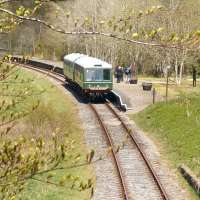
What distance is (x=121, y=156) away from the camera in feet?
76.2

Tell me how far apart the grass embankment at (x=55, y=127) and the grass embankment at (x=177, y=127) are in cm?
361

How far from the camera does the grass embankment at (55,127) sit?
17.8 meters

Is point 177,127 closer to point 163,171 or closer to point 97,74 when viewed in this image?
point 163,171

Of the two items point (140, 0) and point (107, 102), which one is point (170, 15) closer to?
point (140, 0)

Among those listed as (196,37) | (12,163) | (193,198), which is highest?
(196,37)

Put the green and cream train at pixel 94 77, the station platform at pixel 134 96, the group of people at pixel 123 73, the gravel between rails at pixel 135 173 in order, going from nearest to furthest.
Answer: the gravel between rails at pixel 135 173, the station platform at pixel 134 96, the green and cream train at pixel 94 77, the group of people at pixel 123 73

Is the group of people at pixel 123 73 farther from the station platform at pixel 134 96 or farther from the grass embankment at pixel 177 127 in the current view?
the grass embankment at pixel 177 127

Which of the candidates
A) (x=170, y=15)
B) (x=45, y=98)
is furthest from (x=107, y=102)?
(x=170, y=15)

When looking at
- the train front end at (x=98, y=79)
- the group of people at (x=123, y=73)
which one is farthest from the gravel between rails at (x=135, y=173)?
the group of people at (x=123, y=73)

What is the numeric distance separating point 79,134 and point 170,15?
27.9 meters

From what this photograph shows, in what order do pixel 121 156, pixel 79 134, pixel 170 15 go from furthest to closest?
1. pixel 170 15
2. pixel 79 134
3. pixel 121 156

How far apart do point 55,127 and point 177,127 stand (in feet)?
19.4

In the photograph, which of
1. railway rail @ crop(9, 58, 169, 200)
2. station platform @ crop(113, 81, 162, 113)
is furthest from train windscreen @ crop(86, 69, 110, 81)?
railway rail @ crop(9, 58, 169, 200)

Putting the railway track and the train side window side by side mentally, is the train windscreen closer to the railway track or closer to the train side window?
the train side window
